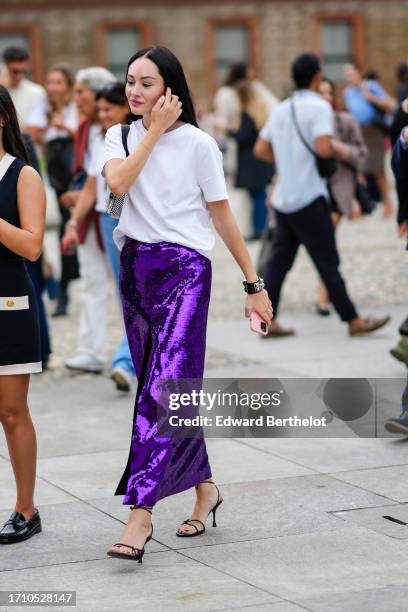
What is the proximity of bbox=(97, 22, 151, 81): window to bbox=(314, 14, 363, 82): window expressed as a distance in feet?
16.2

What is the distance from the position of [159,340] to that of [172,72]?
3.11 feet

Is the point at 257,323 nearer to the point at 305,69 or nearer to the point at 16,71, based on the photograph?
the point at 305,69

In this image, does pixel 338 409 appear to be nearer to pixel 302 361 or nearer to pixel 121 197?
pixel 121 197

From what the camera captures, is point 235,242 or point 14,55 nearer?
point 235,242

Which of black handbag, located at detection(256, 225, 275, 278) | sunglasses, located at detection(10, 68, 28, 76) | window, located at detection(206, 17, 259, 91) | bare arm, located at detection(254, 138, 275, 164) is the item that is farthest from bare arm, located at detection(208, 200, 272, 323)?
window, located at detection(206, 17, 259, 91)

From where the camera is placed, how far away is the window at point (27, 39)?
3641 centimetres

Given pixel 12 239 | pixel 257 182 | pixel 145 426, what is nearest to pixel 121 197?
pixel 12 239

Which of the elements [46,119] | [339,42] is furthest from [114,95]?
[339,42]

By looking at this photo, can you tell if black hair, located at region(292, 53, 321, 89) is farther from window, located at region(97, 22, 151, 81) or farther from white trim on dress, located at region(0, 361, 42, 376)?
window, located at region(97, 22, 151, 81)

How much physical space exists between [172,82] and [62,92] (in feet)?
20.6

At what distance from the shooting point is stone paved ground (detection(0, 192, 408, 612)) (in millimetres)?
4617

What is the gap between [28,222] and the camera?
5203 millimetres

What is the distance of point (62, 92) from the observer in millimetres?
11203

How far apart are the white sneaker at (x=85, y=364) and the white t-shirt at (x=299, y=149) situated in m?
1.86
